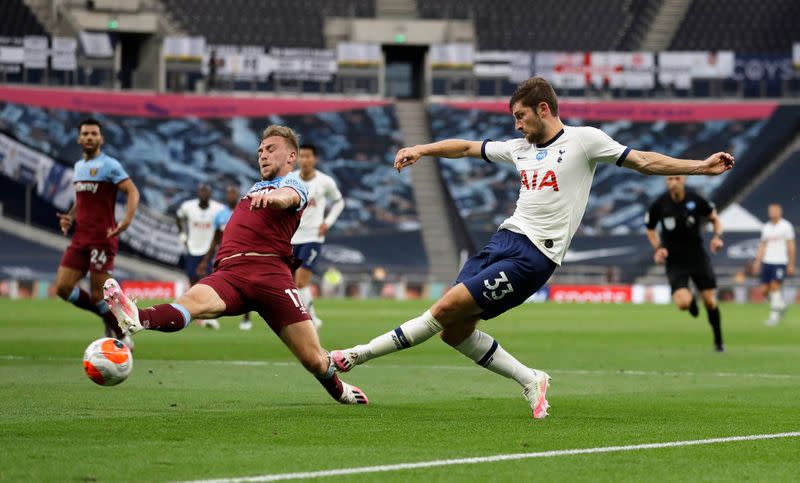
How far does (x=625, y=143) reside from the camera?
55.0 metres

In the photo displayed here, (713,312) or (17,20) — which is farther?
(17,20)

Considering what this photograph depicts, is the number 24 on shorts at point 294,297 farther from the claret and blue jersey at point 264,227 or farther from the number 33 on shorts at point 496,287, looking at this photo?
the number 33 on shorts at point 496,287

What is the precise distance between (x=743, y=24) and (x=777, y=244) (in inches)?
1246

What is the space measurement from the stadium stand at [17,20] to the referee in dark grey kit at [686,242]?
39318mm

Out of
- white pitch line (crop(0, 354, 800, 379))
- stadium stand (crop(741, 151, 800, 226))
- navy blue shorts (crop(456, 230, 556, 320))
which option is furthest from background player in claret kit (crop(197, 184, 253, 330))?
stadium stand (crop(741, 151, 800, 226))

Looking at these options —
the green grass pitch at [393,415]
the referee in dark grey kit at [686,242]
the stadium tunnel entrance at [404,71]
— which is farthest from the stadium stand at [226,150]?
the referee in dark grey kit at [686,242]

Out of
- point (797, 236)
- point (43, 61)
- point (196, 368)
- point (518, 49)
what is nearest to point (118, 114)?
point (43, 61)

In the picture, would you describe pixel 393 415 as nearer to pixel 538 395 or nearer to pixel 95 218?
pixel 538 395

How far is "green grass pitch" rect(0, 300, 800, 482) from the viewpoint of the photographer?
21.3 feet

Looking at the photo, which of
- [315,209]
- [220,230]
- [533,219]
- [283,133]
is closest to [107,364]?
[283,133]

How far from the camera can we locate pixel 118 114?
5253 cm

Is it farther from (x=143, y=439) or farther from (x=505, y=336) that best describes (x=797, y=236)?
(x=143, y=439)

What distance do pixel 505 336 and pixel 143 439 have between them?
14.3 metres

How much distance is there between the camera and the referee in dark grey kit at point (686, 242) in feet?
57.6
